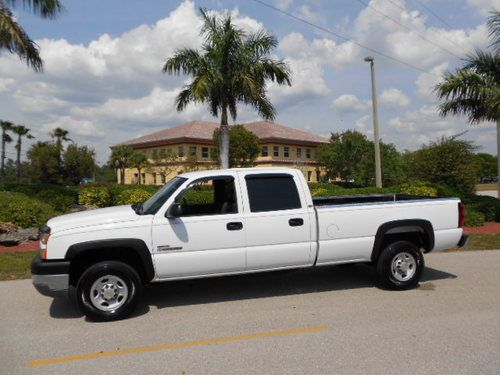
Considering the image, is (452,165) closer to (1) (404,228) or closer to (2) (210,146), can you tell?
(1) (404,228)

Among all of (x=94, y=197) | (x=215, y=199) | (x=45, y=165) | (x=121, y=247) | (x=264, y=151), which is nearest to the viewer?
(x=121, y=247)

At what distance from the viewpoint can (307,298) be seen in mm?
6445

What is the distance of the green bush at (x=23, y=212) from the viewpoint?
486 inches

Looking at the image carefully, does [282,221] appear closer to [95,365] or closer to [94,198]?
[95,365]

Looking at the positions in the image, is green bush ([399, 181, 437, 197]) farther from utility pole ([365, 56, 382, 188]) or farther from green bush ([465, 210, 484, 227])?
utility pole ([365, 56, 382, 188])

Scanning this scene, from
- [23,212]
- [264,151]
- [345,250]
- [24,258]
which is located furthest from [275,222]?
[264,151]

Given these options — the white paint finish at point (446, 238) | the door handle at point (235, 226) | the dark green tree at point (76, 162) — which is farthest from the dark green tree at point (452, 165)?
the dark green tree at point (76, 162)

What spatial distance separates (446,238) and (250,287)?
3.03m

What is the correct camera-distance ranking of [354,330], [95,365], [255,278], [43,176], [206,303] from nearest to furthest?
[95,365], [354,330], [206,303], [255,278], [43,176]

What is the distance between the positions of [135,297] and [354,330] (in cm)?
264

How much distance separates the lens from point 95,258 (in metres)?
5.84

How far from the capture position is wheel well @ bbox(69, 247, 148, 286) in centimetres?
574

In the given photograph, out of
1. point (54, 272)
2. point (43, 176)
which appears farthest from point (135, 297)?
point (43, 176)

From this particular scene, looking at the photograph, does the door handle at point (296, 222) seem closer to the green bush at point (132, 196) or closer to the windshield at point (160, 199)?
the windshield at point (160, 199)
